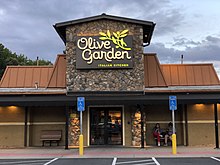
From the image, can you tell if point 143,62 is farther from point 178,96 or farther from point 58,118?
point 58,118

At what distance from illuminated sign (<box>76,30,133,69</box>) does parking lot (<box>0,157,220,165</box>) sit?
6848 mm

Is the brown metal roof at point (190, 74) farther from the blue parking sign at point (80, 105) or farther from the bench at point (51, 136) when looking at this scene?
the bench at point (51, 136)

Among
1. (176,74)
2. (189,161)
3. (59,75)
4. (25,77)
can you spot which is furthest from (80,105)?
(176,74)

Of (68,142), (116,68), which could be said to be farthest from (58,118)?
(116,68)

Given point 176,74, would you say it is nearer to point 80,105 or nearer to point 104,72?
point 104,72

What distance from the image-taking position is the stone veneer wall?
2030cm

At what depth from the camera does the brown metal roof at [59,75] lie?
21594 mm

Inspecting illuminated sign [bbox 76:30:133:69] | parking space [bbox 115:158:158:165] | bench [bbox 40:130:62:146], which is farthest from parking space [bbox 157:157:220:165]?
bench [bbox 40:130:62:146]

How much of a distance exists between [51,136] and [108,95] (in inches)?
196

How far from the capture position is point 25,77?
75.7 ft

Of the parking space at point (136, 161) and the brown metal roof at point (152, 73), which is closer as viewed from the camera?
the parking space at point (136, 161)

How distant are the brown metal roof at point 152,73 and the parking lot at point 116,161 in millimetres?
6673

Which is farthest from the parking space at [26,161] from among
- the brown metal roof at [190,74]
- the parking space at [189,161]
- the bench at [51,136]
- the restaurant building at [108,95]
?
the brown metal roof at [190,74]

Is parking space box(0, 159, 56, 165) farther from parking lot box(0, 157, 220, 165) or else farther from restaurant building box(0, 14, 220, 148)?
restaurant building box(0, 14, 220, 148)
